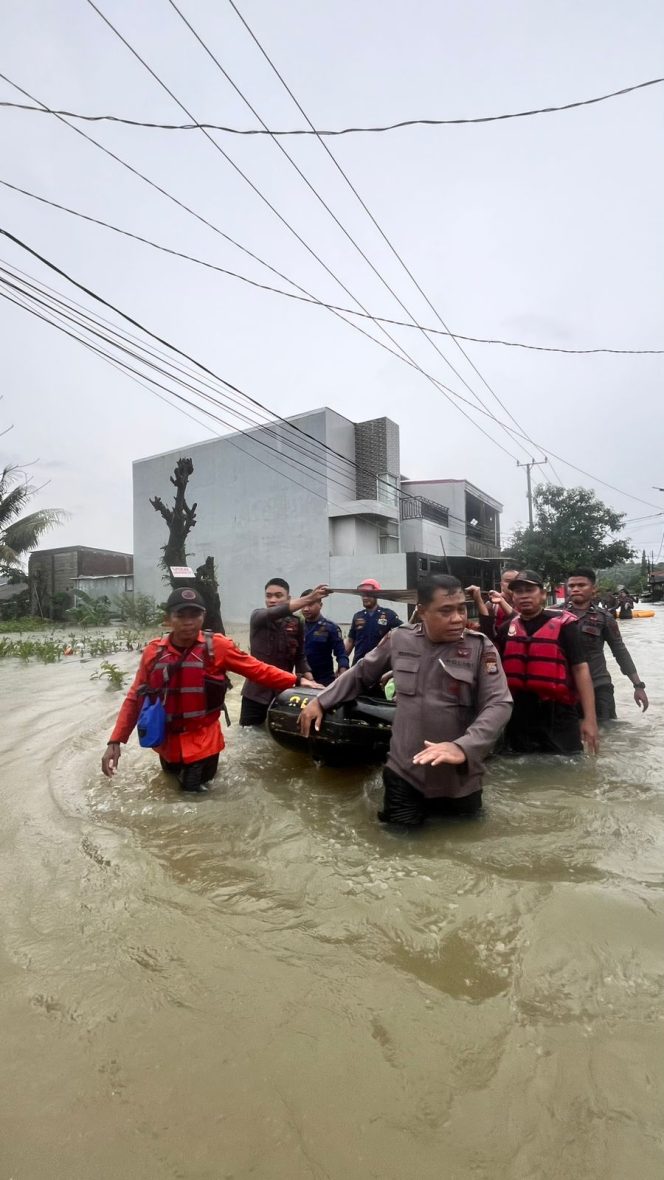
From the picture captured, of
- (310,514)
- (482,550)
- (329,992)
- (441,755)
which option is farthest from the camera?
(482,550)

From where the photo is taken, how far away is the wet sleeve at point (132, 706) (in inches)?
157

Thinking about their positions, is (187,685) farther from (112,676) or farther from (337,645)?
(112,676)

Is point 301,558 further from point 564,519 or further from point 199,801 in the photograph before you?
point 199,801

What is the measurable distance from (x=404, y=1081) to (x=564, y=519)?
1186 inches

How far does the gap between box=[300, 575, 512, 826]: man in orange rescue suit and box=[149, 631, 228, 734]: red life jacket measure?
4.34ft

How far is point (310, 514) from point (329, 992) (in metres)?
20.5

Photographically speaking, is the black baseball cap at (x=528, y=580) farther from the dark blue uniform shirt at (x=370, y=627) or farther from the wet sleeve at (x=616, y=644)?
the dark blue uniform shirt at (x=370, y=627)

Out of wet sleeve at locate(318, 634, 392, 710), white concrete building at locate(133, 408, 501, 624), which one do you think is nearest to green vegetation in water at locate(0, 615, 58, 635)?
white concrete building at locate(133, 408, 501, 624)

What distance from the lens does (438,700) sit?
129 inches

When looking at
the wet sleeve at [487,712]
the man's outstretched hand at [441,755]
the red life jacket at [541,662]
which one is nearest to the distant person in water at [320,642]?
the red life jacket at [541,662]

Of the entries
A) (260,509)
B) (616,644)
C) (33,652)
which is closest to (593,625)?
(616,644)

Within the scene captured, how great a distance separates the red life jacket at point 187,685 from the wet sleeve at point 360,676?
840mm

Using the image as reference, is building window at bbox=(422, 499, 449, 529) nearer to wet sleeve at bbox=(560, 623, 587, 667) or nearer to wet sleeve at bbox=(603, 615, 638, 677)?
wet sleeve at bbox=(603, 615, 638, 677)

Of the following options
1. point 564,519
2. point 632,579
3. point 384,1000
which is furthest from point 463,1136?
point 632,579
